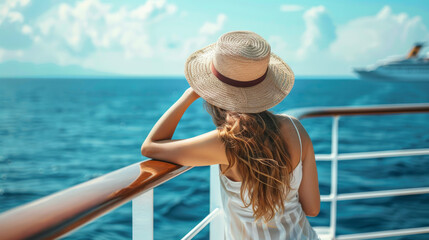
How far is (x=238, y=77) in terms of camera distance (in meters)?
0.94

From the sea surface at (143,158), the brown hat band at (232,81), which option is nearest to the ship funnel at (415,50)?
the sea surface at (143,158)

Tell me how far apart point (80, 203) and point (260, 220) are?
51 centimetres

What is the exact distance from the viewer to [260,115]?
0.95 metres

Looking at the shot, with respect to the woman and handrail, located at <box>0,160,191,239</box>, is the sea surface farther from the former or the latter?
handrail, located at <box>0,160,191,239</box>

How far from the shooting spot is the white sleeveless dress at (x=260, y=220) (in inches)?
37.8

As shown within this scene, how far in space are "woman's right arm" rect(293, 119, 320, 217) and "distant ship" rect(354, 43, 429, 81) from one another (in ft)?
179

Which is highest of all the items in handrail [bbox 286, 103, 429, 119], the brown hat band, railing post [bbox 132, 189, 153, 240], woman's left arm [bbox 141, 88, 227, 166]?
the brown hat band

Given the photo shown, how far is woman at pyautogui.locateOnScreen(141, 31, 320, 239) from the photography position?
0.91 meters

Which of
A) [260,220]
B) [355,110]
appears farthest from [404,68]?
[260,220]

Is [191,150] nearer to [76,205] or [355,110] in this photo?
[76,205]

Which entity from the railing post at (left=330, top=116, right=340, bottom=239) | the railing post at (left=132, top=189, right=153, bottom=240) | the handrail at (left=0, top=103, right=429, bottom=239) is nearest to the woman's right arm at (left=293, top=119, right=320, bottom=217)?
the handrail at (left=0, top=103, right=429, bottom=239)

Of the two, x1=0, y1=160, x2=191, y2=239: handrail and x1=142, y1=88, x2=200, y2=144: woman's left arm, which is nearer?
x1=0, y1=160, x2=191, y2=239: handrail

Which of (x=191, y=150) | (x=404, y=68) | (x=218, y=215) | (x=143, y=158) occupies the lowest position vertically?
(x=143, y=158)

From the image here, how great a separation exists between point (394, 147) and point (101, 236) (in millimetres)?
12407
